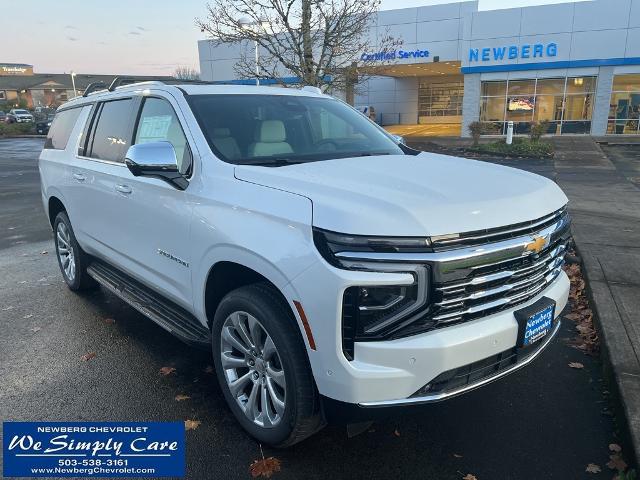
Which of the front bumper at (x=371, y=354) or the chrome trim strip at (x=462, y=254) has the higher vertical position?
the chrome trim strip at (x=462, y=254)

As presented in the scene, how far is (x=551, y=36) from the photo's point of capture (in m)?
25.4

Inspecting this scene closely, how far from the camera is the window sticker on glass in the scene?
3.67 metres

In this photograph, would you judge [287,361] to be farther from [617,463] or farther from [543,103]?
[543,103]

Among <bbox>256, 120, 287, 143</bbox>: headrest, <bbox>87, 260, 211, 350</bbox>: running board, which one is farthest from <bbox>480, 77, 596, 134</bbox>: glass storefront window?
<bbox>87, 260, 211, 350</bbox>: running board

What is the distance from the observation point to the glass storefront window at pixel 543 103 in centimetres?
2620

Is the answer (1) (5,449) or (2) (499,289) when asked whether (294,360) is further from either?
(1) (5,449)

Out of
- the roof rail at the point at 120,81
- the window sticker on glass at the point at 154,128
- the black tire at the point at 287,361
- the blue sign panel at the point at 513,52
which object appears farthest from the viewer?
the blue sign panel at the point at 513,52

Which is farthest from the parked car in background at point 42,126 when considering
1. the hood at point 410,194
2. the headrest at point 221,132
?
the hood at point 410,194

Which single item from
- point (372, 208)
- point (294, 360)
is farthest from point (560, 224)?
point (294, 360)

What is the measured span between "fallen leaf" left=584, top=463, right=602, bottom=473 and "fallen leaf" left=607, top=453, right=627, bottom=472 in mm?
67

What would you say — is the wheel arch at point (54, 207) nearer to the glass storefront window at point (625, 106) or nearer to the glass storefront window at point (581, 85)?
the glass storefront window at point (581, 85)

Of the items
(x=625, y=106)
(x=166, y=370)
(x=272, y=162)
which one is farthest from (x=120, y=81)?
(x=625, y=106)

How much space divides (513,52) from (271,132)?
1041 inches

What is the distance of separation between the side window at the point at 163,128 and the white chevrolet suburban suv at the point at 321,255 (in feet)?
0.05
